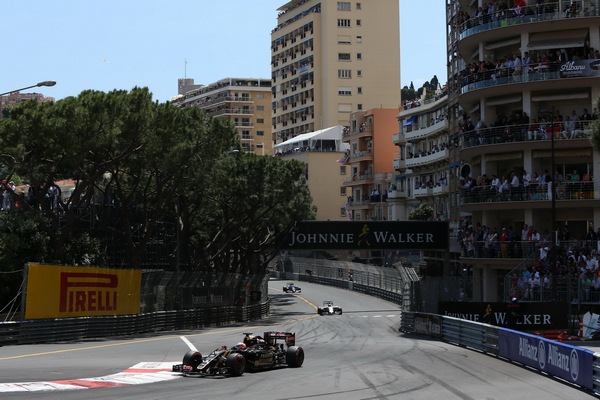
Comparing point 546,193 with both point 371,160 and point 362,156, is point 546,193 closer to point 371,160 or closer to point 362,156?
point 371,160

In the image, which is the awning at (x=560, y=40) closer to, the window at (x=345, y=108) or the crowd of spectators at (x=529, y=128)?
the crowd of spectators at (x=529, y=128)

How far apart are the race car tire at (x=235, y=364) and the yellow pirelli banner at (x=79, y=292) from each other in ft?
45.4

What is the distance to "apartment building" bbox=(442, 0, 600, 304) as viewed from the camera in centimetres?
5103

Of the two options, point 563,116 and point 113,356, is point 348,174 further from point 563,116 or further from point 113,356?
point 113,356

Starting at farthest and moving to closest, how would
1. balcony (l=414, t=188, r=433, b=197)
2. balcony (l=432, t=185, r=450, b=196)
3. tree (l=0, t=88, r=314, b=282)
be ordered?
balcony (l=414, t=188, r=433, b=197) < balcony (l=432, t=185, r=450, b=196) < tree (l=0, t=88, r=314, b=282)

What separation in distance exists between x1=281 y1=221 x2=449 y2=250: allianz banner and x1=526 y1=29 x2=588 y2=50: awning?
63.2 ft

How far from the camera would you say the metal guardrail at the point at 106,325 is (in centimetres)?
3538

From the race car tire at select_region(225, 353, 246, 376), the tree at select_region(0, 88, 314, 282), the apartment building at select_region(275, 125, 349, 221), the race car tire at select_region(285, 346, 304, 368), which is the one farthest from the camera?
the apartment building at select_region(275, 125, 349, 221)

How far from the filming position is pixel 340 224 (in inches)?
2719

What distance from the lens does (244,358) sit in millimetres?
25312

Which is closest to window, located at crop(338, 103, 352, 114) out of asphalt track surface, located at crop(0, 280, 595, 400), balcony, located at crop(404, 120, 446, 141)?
balcony, located at crop(404, 120, 446, 141)

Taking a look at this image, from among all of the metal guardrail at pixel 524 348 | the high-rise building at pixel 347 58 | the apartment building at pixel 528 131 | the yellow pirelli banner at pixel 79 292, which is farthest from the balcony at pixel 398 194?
the yellow pirelli banner at pixel 79 292

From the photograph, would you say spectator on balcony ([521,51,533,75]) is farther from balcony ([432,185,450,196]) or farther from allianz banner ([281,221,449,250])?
balcony ([432,185,450,196])

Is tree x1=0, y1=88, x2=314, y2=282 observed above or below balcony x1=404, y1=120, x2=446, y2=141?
below
